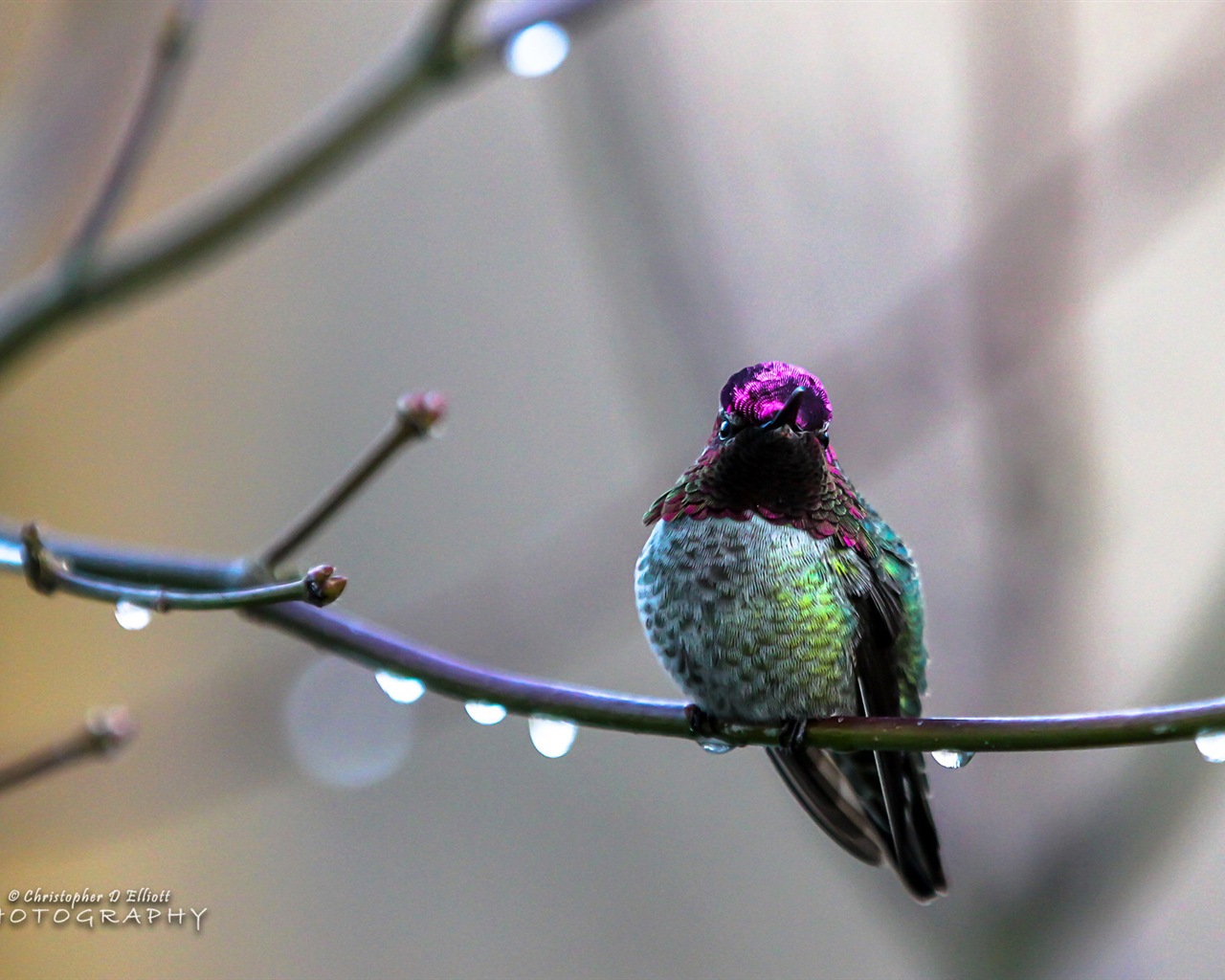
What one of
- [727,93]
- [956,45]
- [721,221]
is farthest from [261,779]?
[956,45]

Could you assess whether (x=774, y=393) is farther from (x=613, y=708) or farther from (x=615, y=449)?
(x=615, y=449)

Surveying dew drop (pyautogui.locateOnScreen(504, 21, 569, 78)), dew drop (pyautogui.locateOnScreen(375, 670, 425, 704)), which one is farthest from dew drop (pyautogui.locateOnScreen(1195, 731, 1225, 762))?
dew drop (pyautogui.locateOnScreen(504, 21, 569, 78))

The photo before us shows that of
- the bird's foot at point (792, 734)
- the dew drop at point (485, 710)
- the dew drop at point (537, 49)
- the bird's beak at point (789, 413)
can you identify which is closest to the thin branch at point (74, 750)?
the dew drop at point (485, 710)

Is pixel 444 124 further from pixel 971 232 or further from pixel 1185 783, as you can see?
pixel 1185 783

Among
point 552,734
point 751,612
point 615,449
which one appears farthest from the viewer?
point 615,449

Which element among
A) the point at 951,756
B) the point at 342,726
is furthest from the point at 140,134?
the point at 342,726

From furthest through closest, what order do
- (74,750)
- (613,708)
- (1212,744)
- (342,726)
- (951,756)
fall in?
(342,726), (74,750), (613,708), (951,756), (1212,744)

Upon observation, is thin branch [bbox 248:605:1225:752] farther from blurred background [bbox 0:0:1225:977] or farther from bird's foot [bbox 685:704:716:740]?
blurred background [bbox 0:0:1225:977]
